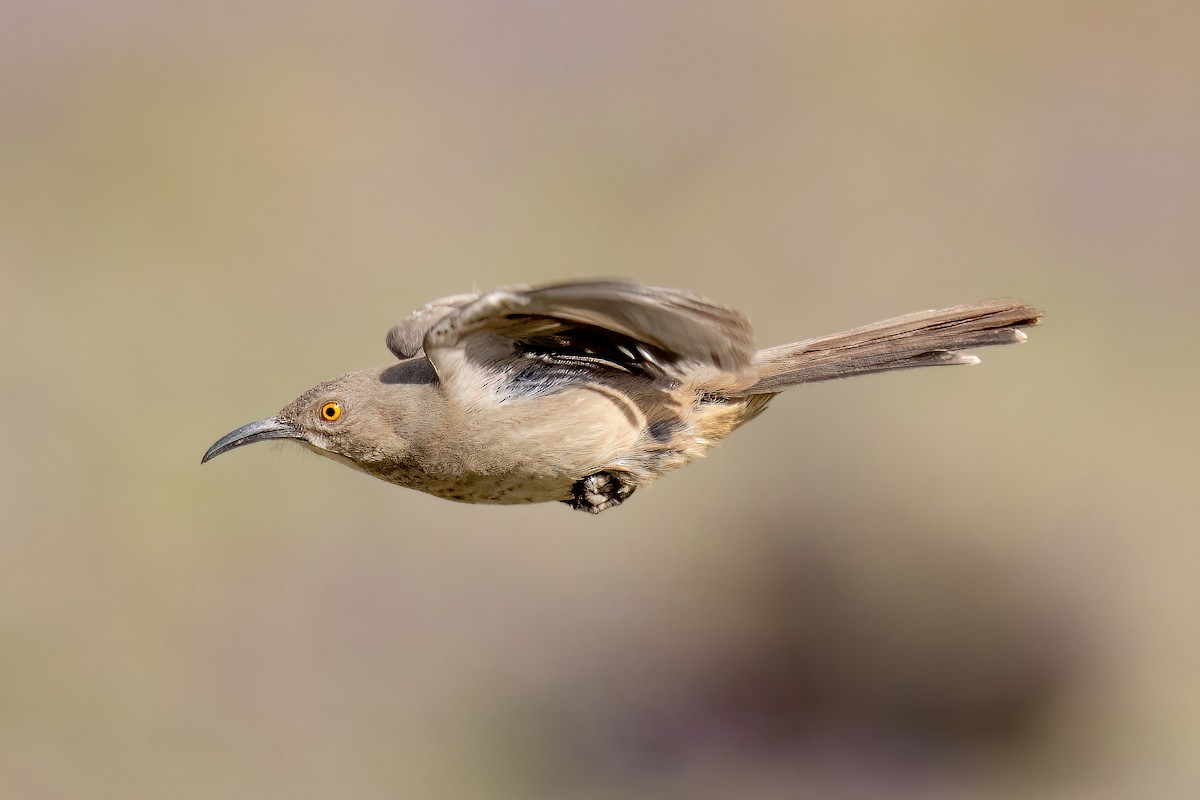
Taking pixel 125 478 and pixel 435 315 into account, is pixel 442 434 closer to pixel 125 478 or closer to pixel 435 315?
pixel 435 315

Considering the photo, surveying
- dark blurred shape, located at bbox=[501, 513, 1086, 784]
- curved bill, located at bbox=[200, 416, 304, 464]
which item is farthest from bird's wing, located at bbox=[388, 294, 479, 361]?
dark blurred shape, located at bbox=[501, 513, 1086, 784]

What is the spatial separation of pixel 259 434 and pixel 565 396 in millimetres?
1091

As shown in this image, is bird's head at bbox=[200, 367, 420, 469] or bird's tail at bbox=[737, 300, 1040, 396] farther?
bird's tail at bbox=[737, 300, 1040, 396]

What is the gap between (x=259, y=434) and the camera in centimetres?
473

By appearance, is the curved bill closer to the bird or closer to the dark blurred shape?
the bird

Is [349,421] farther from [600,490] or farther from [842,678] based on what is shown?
[842,678]

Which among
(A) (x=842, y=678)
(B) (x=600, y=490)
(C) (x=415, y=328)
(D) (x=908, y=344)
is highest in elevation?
(C) (x=415, y=328)

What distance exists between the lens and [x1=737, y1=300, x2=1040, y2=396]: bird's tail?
15.4 feet

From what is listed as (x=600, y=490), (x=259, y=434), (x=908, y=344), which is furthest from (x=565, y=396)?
(x=908, y=344)

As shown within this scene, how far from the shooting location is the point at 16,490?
508 inches

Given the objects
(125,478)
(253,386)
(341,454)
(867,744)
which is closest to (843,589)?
(867,744)

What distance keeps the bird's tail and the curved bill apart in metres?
1.56

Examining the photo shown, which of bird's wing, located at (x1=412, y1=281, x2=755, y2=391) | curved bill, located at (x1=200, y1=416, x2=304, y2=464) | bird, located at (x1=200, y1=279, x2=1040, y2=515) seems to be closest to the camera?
bird's wing, located at (x1=412, y1=281, x2=755, y2=391)

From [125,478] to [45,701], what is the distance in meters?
2.06
